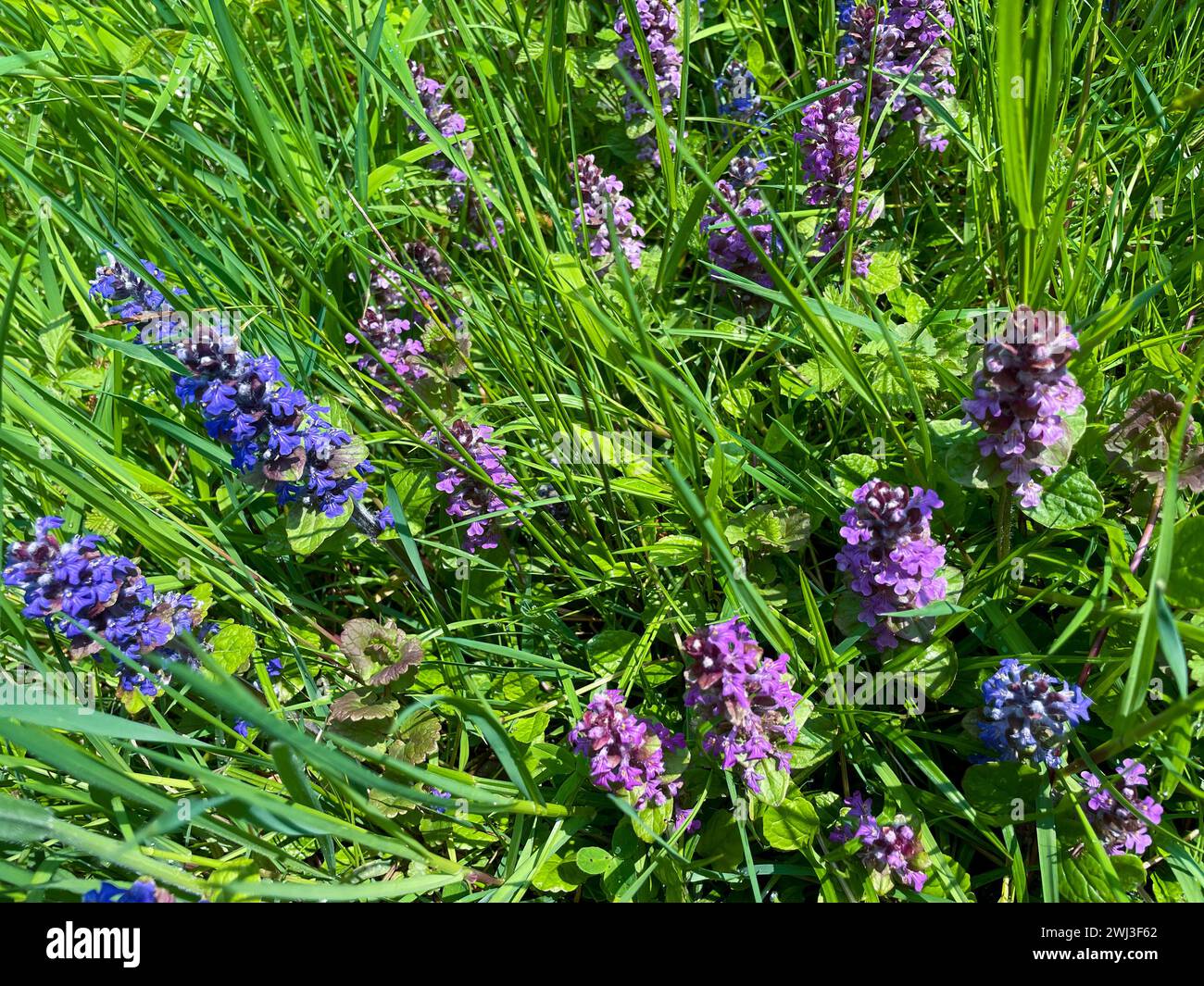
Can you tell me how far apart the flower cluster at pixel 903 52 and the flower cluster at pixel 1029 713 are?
1.94 meters

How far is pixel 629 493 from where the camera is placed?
2674mm

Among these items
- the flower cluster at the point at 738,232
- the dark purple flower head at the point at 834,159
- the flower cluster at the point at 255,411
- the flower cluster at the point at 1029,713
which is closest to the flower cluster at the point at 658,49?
the flower cluster at the point at 738,232

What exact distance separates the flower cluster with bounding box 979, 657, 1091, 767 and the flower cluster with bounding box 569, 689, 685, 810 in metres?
0.83

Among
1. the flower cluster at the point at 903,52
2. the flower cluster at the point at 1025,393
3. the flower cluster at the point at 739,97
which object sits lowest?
the flower cluster at the point at 1025,393

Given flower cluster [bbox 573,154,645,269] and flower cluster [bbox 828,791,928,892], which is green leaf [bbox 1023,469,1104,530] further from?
flower cluster [bbox 573,154,645,269]

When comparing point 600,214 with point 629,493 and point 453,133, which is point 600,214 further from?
point 629,493

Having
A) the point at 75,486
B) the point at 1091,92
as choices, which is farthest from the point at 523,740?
the point at 1091,92

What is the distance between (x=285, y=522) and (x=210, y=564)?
0.31 metres

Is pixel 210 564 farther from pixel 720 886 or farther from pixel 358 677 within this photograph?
pixel 720 886

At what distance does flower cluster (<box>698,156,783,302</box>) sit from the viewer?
3.18 metres

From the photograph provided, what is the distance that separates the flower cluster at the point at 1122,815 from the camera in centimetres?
217

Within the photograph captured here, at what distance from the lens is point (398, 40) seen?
3.55m

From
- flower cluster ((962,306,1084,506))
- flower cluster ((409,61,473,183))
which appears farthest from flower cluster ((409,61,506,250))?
flower cluster ((962,306,1084,506))

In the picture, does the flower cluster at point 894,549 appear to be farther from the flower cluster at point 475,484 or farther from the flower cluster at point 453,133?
the flower cluster at point 453,133
